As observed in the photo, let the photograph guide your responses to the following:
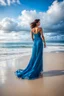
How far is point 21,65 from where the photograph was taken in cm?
226

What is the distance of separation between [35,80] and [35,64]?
225 millimetres

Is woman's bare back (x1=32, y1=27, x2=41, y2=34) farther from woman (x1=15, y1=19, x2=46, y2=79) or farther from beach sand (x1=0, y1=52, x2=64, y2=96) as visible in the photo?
beach sand (x1=0, y1=52, x2=64, y2=96)

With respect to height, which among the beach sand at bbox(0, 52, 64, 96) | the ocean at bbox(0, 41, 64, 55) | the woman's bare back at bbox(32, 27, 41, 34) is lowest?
the beach sand at bbox(0, 52, 64, 96)

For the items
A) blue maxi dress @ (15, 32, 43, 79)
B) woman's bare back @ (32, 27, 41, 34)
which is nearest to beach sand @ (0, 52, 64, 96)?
blue maxi dress @ (15, 32, 43, 79)

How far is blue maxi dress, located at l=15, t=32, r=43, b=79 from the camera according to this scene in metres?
2.22

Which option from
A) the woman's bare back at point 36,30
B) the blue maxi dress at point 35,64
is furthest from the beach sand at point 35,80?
the woman's bare back at point 36,30

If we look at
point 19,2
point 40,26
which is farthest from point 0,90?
point 19,2

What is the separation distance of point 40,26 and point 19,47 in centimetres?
42

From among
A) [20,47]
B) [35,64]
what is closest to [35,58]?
[35,64]

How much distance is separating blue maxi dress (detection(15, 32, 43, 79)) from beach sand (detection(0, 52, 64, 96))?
0.05 m

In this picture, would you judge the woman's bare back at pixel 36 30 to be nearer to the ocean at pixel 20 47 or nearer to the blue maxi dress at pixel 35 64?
the blue maxi dress at pixel 35 64

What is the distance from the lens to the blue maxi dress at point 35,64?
2.22 meters

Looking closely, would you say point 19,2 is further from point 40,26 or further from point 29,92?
point 29,92

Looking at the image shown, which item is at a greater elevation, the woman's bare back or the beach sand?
the woman's bare back
